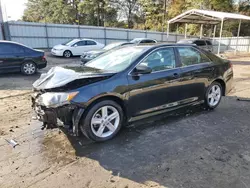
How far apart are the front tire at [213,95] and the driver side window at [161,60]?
4.54 ft

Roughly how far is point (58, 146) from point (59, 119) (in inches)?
20.2

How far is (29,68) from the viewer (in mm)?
9695

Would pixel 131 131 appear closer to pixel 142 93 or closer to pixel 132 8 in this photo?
pixel 142 93

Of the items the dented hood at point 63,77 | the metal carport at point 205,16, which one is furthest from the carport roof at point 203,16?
the dented hood at point 63,77

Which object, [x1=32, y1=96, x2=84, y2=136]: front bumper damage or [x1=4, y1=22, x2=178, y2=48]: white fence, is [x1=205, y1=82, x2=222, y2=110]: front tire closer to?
[x1=32, y1=96, x2=84, y2=136]: front bumper damage

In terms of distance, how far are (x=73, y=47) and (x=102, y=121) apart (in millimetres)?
13964

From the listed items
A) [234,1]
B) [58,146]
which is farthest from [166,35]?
[58,146]

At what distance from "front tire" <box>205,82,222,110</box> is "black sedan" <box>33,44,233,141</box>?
6cm

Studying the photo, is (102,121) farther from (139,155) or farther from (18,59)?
(18,59)

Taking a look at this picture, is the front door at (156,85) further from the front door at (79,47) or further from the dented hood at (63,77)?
the front door at (79,47)

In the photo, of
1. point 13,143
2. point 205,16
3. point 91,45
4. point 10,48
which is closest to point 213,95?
point 13,143

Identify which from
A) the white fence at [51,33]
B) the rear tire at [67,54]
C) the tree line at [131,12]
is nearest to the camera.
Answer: the rear tire at [67,54]

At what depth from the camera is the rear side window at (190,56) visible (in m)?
4.59

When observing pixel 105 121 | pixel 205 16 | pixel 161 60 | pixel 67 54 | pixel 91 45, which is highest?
pixel 205 16
